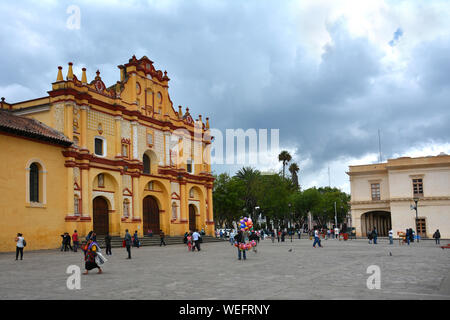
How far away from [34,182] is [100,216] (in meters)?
6.92

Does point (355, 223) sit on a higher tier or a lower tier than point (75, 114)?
lower

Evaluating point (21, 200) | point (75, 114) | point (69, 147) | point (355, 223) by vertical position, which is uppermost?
point (75, 114)

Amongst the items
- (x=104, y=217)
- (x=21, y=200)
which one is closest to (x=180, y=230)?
(x=104, y=217)

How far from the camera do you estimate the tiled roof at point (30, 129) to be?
2680cm

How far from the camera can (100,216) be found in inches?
1367

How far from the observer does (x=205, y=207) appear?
48.3 meters

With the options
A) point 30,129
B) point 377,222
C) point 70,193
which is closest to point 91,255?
point 30,129

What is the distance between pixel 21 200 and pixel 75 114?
26.3 feet

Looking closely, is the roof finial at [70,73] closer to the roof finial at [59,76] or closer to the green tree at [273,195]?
the roof finial at [59,76]

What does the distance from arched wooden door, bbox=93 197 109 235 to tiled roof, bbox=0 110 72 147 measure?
6015 mm

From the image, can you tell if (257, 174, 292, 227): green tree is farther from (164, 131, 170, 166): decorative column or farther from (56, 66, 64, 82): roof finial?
(56, 66, 64, 82): roof finial

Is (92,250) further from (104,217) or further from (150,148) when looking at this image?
(150,148)

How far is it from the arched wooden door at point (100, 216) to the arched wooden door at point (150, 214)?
505 cm
